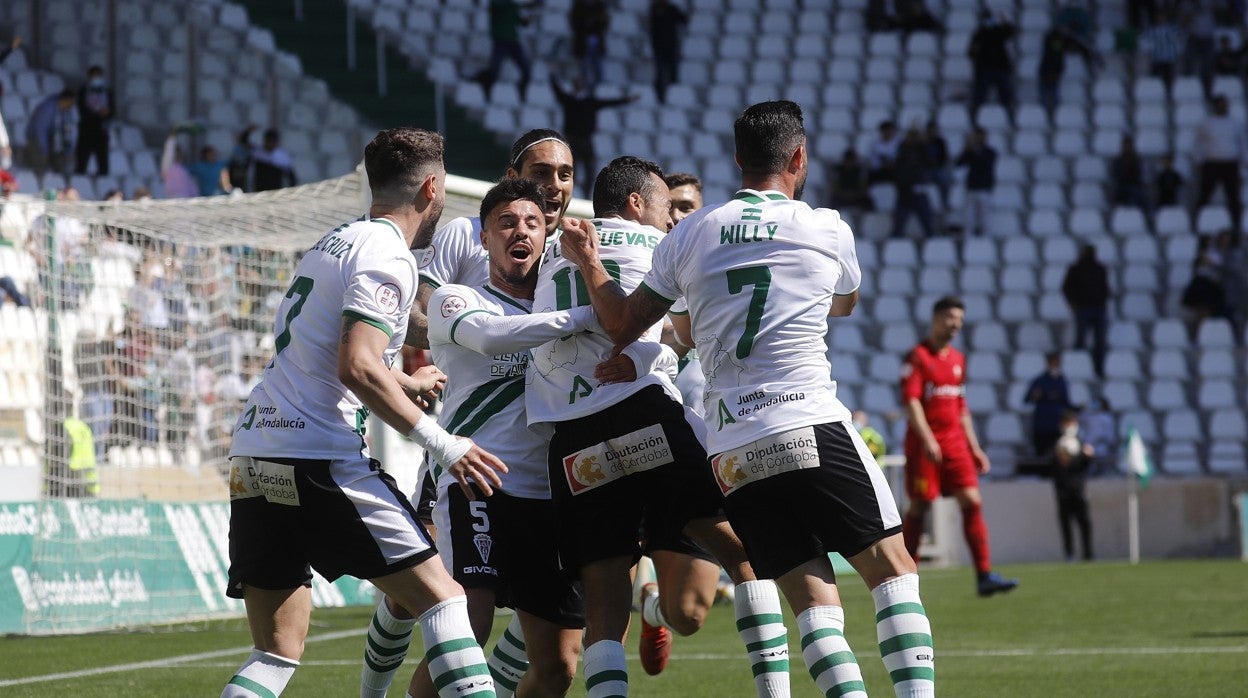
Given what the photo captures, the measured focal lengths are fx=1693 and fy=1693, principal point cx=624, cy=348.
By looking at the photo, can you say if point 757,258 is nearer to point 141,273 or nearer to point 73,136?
point 141,273

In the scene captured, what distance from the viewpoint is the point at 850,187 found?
25.6 m

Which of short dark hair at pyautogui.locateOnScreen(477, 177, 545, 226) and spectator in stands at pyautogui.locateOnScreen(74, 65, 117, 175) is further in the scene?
spectator in stands at pyautogui.locateOnScreen(74, 65, 117, 175)

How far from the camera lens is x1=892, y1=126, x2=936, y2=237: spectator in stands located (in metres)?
24.9

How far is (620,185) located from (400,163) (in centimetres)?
106

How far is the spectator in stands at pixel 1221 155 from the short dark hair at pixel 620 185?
2114cm

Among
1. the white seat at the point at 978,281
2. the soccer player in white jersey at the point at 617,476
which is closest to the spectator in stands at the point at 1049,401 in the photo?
the white seat at the point at 978,281

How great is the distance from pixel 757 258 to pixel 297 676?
4.28m

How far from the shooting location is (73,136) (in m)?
21.7

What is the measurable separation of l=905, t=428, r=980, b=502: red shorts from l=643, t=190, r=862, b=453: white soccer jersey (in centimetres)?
820

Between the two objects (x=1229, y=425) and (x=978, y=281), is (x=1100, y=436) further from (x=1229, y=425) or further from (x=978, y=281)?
(x=978, y=281)

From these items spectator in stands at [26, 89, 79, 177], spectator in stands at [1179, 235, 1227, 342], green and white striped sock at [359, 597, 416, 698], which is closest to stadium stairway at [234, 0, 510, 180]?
spectator in stands at [26, 89, 79, 177]

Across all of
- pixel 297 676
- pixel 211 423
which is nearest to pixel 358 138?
pixel 211 423

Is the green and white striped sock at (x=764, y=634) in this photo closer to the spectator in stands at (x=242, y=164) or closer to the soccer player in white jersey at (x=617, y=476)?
the soccer player in white jersey at (x=617, y=476)

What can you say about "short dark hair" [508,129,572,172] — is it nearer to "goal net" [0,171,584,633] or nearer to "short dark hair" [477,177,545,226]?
"short dark hair" [477,177,545,226]
